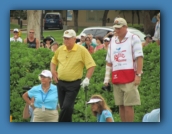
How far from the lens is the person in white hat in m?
8.98

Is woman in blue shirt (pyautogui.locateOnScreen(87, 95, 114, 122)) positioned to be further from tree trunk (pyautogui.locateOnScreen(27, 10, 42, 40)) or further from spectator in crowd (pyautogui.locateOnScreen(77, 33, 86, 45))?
tree trunk (pyautogui.locateOnScreen(27, 10, 42, 40))

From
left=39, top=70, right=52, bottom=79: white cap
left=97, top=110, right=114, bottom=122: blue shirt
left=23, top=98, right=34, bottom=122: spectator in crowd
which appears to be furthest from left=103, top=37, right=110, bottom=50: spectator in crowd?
left=23, top=98, right=34, bottom=122: spectator in crowd

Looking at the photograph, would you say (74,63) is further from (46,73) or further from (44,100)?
(44,100)

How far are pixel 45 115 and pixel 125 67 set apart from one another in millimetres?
877

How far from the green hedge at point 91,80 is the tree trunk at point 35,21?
20cm

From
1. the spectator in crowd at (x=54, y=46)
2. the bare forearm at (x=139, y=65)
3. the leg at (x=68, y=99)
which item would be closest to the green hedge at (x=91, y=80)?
the spectator in crowd at (x=54, y=46)

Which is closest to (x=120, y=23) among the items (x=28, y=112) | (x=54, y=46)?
(x=54, y=46)

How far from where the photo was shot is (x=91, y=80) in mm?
9367

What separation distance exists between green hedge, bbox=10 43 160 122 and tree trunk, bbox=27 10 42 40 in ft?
0.65

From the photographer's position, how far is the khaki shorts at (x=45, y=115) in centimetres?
909

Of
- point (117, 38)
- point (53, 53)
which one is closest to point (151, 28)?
point (117, 38)

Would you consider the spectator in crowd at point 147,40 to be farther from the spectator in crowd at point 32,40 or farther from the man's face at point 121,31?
the spectator in crowd at point 32,40
